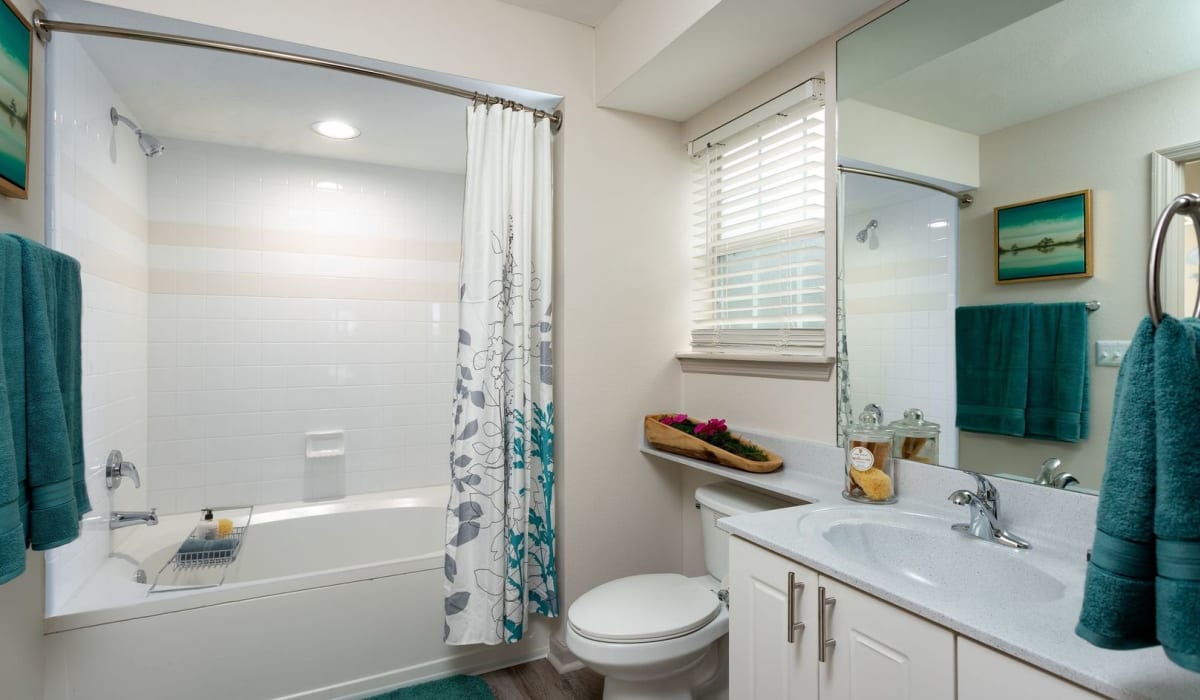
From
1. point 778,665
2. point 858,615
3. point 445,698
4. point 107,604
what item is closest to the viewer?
point 858,615

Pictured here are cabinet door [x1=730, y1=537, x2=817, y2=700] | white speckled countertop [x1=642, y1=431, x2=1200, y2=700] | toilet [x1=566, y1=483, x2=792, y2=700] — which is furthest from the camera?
toilet [x1=566, y1=483, x2=792, y2=700]

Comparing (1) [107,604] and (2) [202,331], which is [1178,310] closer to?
(1) [107,604]

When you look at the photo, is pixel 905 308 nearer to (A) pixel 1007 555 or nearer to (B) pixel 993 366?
(B) pixel 993 366

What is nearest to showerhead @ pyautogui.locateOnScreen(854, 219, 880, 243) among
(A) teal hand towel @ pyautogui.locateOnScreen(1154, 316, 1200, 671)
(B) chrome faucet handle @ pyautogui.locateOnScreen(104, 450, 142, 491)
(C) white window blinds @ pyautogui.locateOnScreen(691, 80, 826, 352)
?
(C) white window blinds @ pyautogui.locateOnScreen(691, 80, 826, 352)

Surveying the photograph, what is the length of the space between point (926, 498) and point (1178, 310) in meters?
0.73

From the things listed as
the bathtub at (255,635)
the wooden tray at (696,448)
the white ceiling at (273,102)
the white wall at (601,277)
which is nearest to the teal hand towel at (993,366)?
the wooden tray at (696,448)

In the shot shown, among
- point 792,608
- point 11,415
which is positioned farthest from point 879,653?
point 11,415

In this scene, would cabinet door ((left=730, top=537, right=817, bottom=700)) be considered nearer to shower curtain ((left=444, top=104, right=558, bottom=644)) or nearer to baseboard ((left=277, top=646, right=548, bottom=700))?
shower curtain ((left=444, top=104, right=558, bottom=644))

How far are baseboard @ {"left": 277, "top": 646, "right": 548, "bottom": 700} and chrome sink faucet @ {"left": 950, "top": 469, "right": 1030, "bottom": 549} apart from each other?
1774 mm

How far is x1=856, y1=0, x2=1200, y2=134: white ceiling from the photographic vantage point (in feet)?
3.85

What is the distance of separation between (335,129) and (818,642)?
2.87 meters

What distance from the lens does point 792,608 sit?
1286 mm

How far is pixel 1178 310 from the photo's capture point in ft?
3.65

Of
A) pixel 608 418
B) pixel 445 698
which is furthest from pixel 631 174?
pixel 445 698
